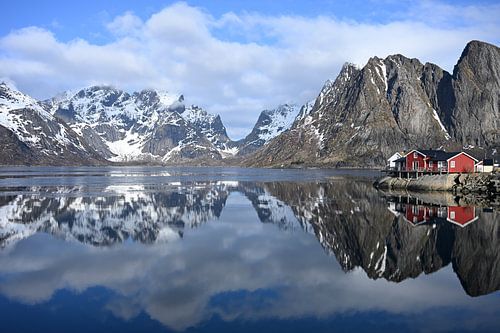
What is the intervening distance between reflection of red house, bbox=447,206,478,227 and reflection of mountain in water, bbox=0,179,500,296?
11cm

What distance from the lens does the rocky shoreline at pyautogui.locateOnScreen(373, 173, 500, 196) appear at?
90.3 m

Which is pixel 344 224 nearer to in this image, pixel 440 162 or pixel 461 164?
pixel 440 162

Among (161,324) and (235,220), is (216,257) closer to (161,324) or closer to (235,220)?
(161,324)

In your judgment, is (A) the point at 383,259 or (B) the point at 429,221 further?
(B) the point at 429,221

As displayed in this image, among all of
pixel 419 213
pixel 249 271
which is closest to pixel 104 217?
pixel 249 271

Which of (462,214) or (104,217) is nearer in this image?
(104,217)

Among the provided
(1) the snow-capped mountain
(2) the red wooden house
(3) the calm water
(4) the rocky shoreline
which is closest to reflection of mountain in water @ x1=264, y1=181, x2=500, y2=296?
(3) the calm water

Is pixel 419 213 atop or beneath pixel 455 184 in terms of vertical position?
beneath

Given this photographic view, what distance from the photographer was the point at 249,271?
33.8 meters

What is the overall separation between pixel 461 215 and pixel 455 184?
38.6 metres

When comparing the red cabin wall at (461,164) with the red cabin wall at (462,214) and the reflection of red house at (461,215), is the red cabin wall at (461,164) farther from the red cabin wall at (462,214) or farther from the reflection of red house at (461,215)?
the red cabin wall at (462,214)

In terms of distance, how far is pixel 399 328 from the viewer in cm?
2256

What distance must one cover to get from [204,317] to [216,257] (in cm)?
1418

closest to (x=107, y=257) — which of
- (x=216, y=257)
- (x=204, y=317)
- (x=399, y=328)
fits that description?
(x=216, y=257)
